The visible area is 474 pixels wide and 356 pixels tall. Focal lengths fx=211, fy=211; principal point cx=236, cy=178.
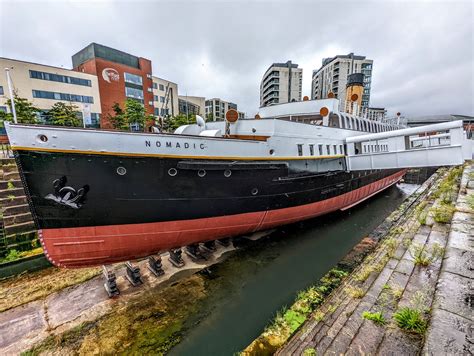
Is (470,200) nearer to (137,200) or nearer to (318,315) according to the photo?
(318,315)

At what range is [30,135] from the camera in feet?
14.7

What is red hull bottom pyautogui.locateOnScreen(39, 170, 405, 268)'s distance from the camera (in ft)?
16.9

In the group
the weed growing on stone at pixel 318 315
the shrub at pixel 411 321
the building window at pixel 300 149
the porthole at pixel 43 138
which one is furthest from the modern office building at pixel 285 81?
the shrub at pixel 411 321

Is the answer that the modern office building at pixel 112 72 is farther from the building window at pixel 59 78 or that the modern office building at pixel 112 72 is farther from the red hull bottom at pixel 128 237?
the red hull bottom at pixel 128 237

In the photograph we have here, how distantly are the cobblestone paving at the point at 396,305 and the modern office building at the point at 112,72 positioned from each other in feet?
120

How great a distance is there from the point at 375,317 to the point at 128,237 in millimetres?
5546

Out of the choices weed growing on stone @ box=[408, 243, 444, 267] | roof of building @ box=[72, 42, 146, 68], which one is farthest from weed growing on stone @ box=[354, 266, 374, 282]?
roof of building @ box=[72, 42, 146, 68]

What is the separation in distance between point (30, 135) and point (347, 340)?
273 inches

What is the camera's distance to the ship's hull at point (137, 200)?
4.80m

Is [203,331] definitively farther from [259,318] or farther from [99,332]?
[99,332]

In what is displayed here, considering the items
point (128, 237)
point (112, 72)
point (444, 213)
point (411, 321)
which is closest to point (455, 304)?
point (411, 321)

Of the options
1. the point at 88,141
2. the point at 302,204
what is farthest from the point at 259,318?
the point at 88,141

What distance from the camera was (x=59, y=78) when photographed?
2877cm

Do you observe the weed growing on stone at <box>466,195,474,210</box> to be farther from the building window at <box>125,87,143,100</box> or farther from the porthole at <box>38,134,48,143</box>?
the building window at <box>125,87,143,100</box>
